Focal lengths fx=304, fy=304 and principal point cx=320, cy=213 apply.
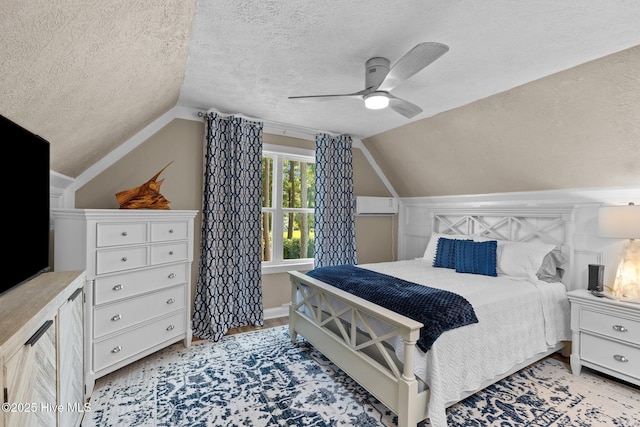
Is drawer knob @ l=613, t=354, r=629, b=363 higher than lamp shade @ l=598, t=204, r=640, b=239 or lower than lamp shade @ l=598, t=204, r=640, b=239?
lower

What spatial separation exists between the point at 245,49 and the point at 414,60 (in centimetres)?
120


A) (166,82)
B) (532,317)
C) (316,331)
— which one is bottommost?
(316,331)

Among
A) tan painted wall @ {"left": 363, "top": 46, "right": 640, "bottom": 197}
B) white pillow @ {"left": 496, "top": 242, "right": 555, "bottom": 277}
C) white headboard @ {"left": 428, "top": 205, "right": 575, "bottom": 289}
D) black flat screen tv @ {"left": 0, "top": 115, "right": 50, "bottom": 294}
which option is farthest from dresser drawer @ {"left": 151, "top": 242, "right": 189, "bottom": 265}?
white headboard @ {"left": 428, "top": 205, "right": 575, "bottom": 289}

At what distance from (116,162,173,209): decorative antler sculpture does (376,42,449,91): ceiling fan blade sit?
2134 mm

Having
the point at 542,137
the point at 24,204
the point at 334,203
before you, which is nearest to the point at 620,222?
the point at 542,137

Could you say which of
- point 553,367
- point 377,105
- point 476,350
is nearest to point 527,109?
point 377,105

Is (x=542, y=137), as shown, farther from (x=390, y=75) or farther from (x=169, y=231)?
(x=169, y=231)

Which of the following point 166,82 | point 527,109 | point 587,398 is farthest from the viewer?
point 527,109

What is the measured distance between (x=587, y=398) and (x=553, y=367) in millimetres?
487

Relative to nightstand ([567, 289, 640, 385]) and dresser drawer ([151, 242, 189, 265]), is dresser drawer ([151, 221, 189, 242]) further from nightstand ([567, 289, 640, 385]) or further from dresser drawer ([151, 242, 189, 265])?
nightstand ([567, 289, 640, 385])

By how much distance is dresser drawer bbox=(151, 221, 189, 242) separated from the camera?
266 cm

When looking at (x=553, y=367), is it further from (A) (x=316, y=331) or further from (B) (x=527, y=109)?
(B) (x=527, y=109)

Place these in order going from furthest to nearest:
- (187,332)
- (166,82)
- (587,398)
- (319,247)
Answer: (319,247) < (187,332) < (166,82) < (587,398)

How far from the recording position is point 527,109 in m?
2.75
